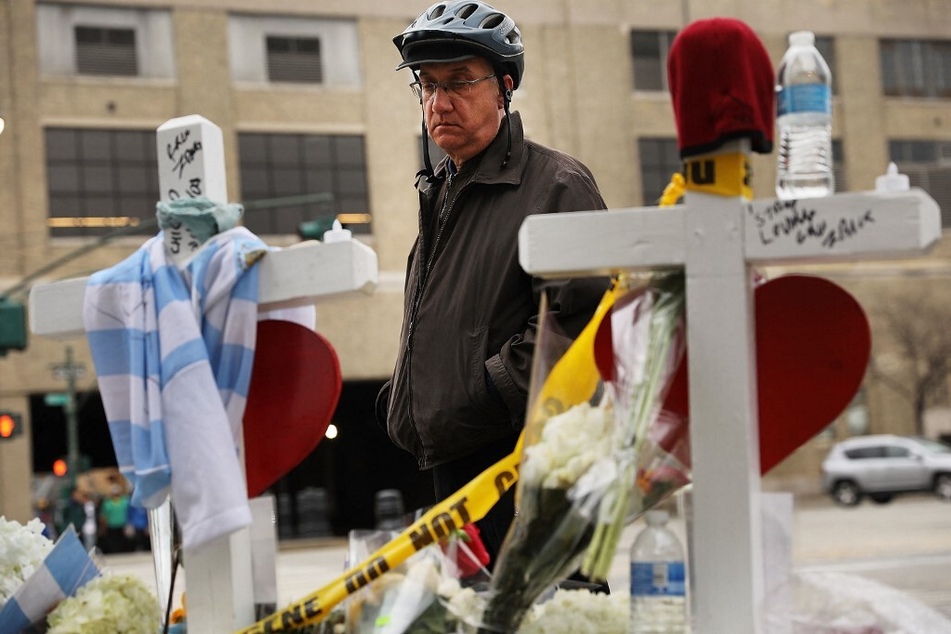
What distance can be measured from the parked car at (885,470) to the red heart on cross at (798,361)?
2849 centimetres

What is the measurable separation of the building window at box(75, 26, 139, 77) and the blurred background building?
0.04 meters

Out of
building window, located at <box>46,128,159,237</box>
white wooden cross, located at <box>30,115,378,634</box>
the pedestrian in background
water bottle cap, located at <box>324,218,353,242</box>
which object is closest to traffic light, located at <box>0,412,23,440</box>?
the pedestrian in background

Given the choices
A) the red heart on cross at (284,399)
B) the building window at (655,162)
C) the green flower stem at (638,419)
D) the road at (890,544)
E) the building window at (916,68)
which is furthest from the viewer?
the building window at (916,68)

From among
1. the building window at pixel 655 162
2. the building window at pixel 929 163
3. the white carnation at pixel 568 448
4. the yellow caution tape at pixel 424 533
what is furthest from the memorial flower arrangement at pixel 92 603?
the building window at pixel 929 163

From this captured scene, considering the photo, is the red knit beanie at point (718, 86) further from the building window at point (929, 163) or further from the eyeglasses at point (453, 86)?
the building window at point (929, 163)

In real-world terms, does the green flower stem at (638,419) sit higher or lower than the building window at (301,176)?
lower

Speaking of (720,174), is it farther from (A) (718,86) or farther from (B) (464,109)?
(B) (464,109)

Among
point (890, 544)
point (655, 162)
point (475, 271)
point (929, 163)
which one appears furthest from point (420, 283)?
point (929, 163)

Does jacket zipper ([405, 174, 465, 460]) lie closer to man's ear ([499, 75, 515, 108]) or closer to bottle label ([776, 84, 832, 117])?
man's ear ([499, 75, 515, 108])

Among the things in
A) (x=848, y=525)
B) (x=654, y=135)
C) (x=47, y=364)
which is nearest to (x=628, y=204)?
(x=654, y=135)

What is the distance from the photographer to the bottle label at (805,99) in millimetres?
2230

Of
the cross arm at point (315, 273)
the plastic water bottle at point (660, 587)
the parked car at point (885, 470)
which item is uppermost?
the cross arm at point (315, 273)

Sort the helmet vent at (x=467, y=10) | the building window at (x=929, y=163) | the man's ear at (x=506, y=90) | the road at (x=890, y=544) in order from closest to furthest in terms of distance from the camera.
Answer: the helmet vent at (x=467, y=10), the man's ear at (x=506, y=90), the road at (x=890, y=544), the building window at (x=929, y=163)

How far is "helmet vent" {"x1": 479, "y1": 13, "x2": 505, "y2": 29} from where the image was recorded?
10.2ft
